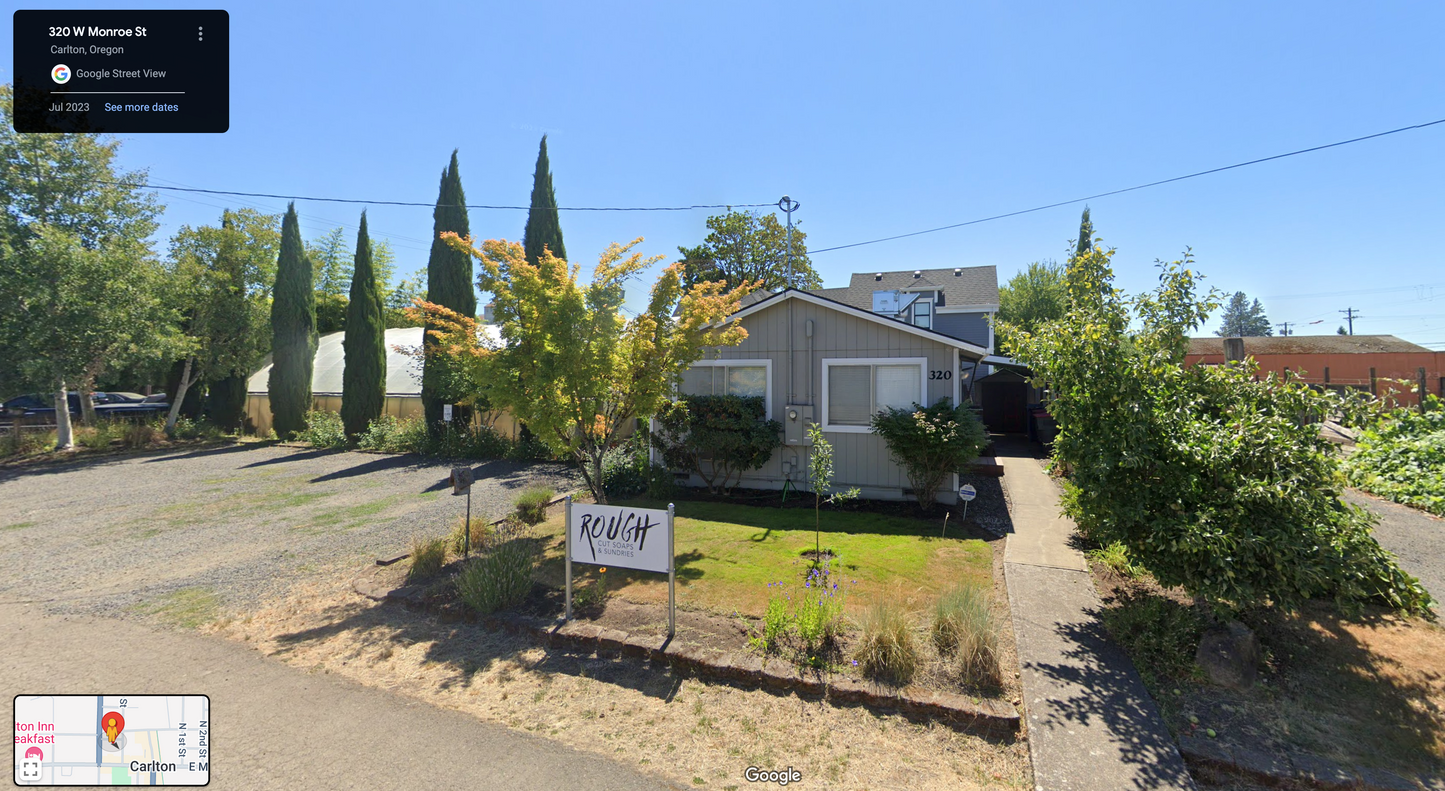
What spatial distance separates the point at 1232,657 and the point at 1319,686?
21.0 inches

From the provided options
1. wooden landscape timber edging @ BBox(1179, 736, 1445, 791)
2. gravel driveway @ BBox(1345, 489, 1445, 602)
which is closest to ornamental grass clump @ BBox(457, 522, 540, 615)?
wooden landscape timber edging @ BBox(1179, 736, 1445, 791)

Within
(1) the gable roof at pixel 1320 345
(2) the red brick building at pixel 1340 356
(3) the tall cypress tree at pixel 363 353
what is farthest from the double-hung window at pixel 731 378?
(1) the gable roof at pixel 1320 345

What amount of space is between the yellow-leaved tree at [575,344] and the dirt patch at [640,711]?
2558 mm

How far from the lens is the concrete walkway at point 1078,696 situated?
3135 millimetres

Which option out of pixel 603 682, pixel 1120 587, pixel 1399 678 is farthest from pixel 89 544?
pixel 1399 678

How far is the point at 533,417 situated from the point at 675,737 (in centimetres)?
418

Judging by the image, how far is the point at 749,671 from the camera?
13.8ft

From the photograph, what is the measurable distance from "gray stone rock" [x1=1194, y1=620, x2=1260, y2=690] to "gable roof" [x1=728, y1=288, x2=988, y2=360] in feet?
17.5

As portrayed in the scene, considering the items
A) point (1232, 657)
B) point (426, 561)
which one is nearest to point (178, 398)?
point (426, 561)

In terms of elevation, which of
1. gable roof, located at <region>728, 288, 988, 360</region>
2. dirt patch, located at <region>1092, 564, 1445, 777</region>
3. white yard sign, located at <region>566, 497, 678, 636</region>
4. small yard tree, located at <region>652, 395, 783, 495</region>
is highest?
gable roof, located at <region>728, 288, 988, 360</region>

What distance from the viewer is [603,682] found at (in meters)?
4.27

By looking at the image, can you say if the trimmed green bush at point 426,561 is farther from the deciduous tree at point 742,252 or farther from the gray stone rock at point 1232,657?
the deciduous tree at point 742,252

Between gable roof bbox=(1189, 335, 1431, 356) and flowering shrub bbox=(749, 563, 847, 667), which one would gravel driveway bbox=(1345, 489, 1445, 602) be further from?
gable roof bbox=(1189, 335, 1431, 356)

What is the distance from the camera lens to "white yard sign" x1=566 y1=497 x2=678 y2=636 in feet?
15.9
